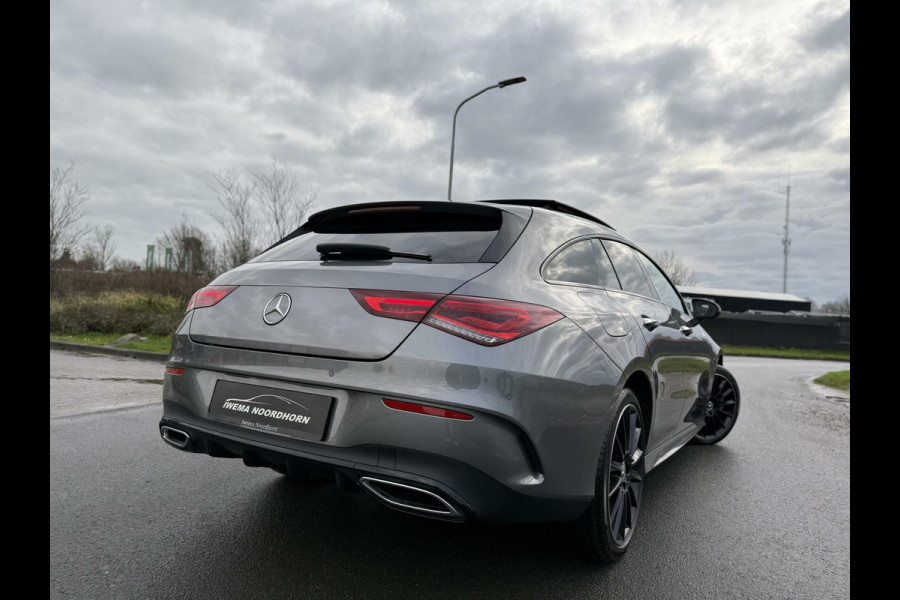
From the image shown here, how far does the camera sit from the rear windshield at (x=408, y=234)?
2.43m

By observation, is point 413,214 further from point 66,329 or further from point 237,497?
point 66,329

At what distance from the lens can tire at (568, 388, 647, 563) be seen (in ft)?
8.11

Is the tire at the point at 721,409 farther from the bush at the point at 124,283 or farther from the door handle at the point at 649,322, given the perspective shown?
the bush at the point at 124,283

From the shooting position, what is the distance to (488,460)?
204 cm

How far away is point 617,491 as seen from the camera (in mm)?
2748

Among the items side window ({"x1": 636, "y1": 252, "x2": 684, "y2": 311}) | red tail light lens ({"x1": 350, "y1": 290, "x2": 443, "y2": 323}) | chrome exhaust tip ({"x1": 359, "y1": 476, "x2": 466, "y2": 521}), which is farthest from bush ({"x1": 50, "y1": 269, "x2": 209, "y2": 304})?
chrome exhaust tip ({"x1": 359, "y1": 476, "x2": 466, "y2": 521})

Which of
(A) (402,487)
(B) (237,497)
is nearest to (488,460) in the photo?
(A) (402,487)

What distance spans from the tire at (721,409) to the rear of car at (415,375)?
315 centimetres

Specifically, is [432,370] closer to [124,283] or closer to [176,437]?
[176,437]

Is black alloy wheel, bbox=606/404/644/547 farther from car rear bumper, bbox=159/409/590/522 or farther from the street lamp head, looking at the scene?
the street lamp head

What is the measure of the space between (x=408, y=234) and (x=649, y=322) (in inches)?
59.5

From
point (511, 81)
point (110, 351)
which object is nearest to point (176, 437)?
point (110, 351)

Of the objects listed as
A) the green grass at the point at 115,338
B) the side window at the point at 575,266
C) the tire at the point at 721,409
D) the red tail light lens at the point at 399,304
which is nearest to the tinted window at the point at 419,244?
the red tail light lens at the point at 399,304
